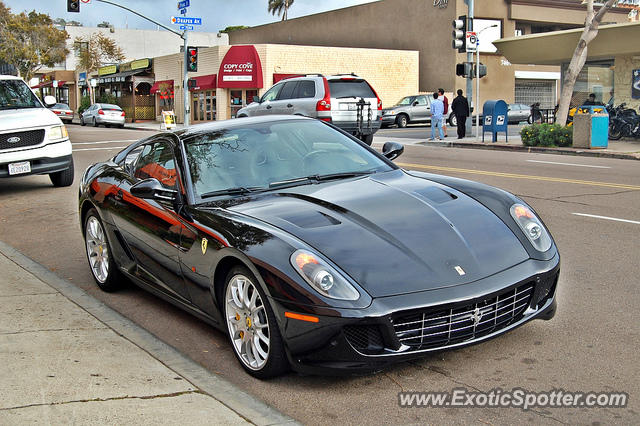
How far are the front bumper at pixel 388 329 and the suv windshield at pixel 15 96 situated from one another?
1108 cm

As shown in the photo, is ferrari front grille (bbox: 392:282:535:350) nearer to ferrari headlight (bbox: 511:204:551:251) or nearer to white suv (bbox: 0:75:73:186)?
ferrari headlight (bbox: 511:204:551:251)

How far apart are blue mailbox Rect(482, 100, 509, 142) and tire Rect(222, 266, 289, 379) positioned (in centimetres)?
2103

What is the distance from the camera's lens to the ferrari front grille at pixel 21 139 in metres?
12.7

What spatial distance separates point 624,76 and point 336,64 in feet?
80.7

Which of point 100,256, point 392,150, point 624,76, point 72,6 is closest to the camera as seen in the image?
point 392,150

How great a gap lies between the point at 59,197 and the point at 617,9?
178 ft

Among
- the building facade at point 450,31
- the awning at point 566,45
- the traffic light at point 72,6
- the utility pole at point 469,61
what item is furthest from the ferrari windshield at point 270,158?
the building facade at point 450,31

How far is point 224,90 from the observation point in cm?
4919

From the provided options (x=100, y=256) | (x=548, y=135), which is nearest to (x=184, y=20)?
(x=548, y=135)

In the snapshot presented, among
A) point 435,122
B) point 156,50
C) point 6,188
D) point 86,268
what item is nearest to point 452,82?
point 435,122

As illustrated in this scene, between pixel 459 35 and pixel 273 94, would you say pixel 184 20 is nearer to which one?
pixel 273 94

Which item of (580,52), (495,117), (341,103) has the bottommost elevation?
(495,117)

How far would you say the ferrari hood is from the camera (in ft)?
13.2

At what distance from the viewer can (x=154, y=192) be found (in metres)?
5.18
